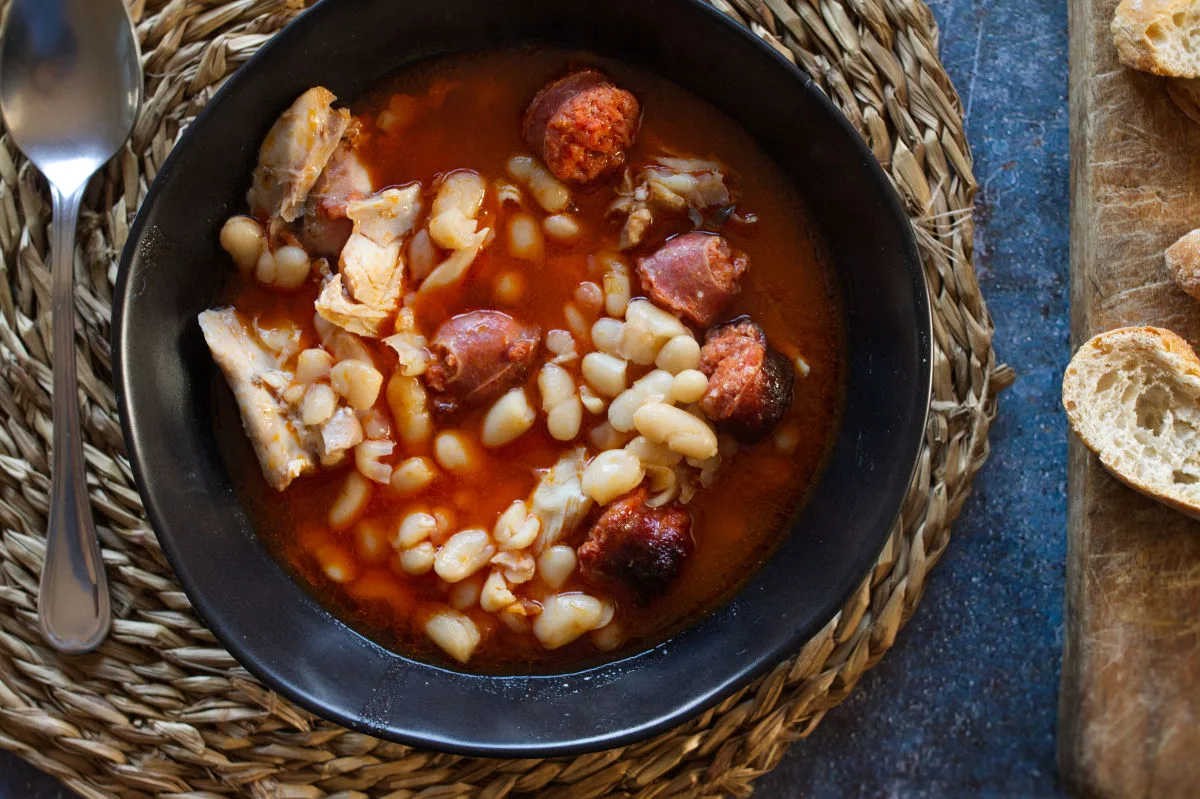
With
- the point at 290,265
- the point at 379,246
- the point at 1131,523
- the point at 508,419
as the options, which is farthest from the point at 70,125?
the point at 1131,523

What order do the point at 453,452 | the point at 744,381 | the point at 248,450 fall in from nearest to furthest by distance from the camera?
the point at 744,381, the point at 453,452, the point at 248,450

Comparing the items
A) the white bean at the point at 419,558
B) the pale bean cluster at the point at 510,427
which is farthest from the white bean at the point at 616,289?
the white bean at the point at 419,558

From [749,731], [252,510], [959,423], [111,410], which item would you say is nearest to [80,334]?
[111,410]

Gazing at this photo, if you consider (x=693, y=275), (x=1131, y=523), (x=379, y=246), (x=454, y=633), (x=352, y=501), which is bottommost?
(x=1131, y=523)

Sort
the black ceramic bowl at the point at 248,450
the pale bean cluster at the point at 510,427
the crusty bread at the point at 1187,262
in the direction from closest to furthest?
the black ceramic bowl at the point at 248,450, the pale bean cluster at the point at 510,427, the crusty bread at the point at 1187,262

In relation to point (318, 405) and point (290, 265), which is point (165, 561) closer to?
point (318, 405)

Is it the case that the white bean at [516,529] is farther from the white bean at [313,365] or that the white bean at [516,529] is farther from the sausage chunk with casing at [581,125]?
the sausage chunk with casing at [581,125]
